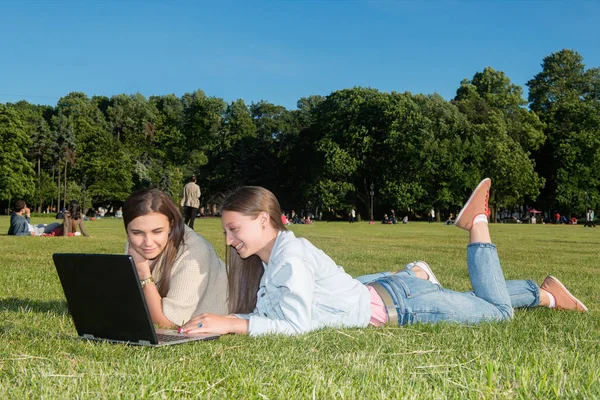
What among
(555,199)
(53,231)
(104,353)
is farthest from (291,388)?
(555,199)

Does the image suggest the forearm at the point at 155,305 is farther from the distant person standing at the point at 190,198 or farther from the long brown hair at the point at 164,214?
the distant person standing at the point at 190,198

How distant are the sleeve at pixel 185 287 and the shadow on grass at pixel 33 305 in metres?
1.58

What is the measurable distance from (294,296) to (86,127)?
77125mm

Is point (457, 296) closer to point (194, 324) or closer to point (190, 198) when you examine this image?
point (194, 324)

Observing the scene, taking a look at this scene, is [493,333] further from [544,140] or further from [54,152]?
[54,152]

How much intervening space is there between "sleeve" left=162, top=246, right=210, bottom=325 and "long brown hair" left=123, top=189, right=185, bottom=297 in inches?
2.8

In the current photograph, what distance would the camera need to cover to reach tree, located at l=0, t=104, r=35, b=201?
65938 mm

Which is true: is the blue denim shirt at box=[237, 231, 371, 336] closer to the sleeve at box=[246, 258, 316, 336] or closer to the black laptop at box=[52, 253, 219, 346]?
the sleeve at box=[246, 258, 316, 336]

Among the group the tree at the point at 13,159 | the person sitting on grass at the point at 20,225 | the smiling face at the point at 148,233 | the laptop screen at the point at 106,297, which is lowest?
the person sitting on grass at the point at 20,225

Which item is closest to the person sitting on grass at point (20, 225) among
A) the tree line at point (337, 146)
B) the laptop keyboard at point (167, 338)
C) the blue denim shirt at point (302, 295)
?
the blue denim shirt at point (302, 295)

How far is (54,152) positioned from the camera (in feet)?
242

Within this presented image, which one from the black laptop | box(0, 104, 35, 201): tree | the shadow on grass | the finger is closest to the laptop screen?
the black laptop

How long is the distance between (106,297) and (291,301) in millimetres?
1219

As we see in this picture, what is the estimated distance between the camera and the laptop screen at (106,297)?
143 inches
